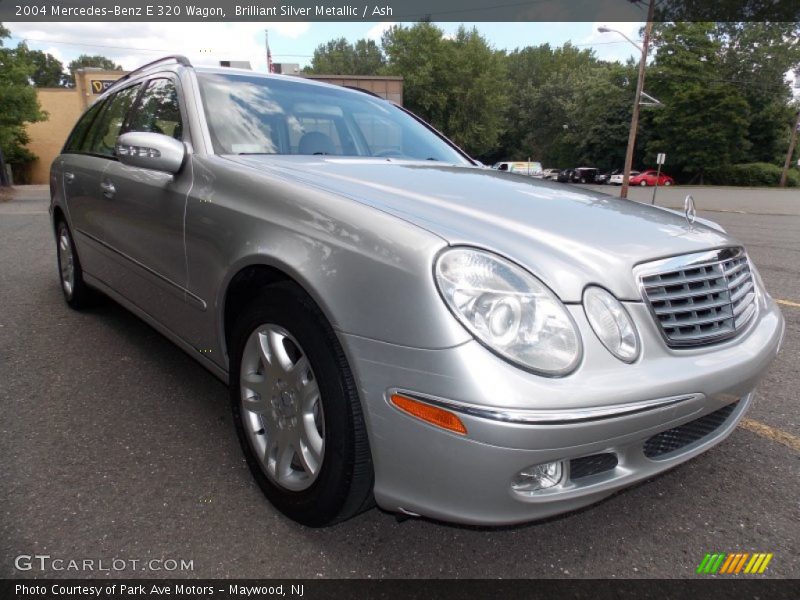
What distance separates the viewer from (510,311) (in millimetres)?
1516

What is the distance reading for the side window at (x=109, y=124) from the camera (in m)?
3.46

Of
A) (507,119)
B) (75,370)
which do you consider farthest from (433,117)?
(75,370)

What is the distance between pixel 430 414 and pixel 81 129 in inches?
158

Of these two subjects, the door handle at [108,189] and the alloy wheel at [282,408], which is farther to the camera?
the door handle at [108,189]

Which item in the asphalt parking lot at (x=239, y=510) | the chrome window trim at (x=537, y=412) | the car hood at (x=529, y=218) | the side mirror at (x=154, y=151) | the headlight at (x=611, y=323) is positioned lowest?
the asphalt parking lot at (x=239, y=510)

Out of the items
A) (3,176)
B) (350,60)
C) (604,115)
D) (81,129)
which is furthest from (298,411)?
(350,60)

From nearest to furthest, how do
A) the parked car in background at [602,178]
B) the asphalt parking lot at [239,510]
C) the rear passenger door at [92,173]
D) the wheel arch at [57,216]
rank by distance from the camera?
1. the asphalt parking lot at [239,510]
2. the rear passenger door at [92,173]
3. the wheel arch at [57,216]
4. the parked car in background at [602,178]

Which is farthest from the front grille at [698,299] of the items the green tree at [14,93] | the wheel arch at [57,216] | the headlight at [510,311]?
the green tree at [14,93]

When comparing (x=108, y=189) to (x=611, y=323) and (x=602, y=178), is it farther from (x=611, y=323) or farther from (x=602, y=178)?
(x=602, y=178)

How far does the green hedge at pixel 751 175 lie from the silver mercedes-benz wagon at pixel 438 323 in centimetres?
5017

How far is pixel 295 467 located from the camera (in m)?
1.99

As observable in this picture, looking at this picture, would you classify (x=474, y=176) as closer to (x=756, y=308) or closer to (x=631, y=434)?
(x=756, y=308)

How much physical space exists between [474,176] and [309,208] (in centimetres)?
108

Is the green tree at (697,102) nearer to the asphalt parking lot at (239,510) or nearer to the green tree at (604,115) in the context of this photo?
the green tree at (604,115)
